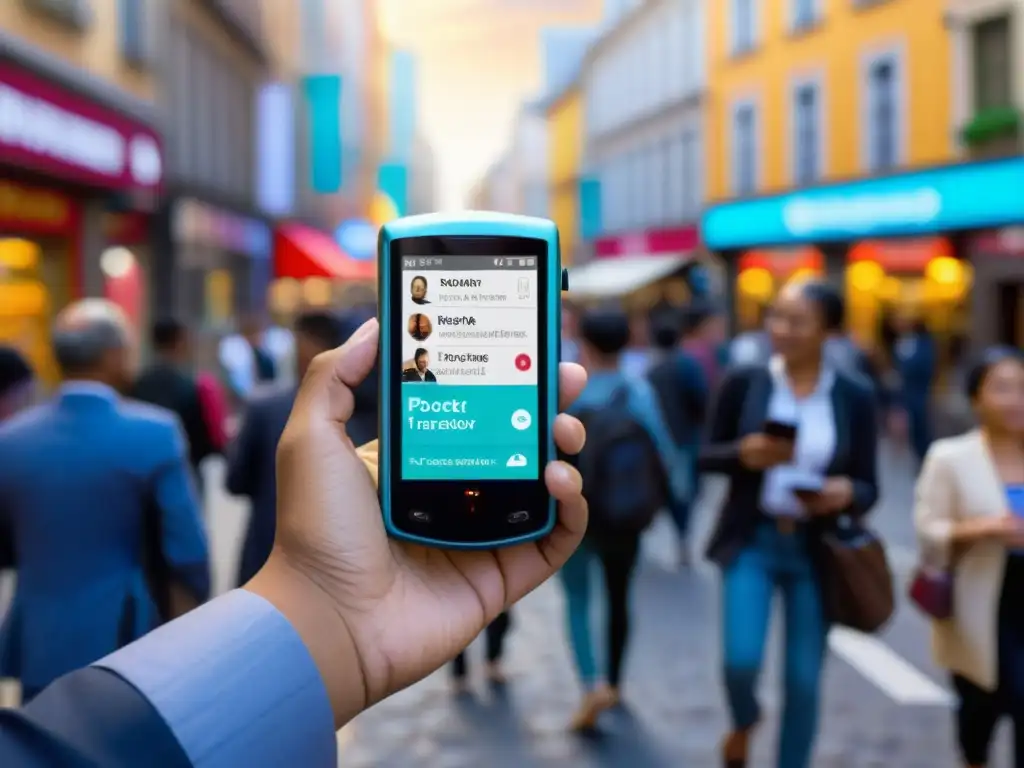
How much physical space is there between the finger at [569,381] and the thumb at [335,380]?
324 mm

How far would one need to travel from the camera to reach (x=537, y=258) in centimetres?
196

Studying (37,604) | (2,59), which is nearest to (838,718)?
(37,604)

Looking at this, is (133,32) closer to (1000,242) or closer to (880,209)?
(880,209)

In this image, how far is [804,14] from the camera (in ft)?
→ 85.7

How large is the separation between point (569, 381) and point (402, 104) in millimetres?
87302

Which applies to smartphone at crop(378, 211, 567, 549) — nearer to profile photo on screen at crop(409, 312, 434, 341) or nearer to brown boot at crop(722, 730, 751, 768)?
profile photo on screen at crop(409, 312, 434, 341)

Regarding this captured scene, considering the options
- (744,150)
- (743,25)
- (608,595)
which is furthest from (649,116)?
(608,595)

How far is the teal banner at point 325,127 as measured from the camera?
32.8 metres

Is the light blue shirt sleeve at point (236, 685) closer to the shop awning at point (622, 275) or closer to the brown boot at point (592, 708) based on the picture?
the brown boot at point (592, 708)

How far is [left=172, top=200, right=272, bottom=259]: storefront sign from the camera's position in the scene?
20.0 metres

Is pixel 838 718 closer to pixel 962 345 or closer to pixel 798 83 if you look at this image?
pixel 962 345

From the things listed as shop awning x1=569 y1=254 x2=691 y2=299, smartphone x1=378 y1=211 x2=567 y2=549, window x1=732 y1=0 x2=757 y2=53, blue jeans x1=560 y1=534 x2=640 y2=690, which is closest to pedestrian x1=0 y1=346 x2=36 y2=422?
blue jeans x1=560 y1=534 x2=640 y2=690

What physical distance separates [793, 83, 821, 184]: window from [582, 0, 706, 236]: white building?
510 centimetres

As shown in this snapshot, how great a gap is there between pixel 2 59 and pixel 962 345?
1665 centimetres
